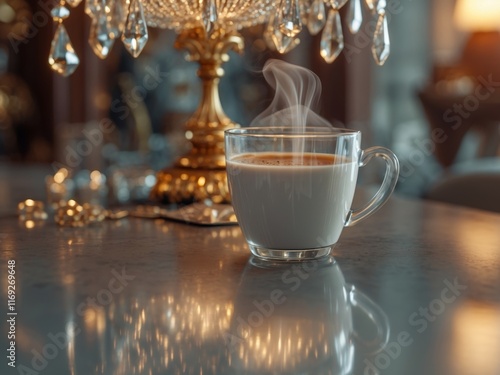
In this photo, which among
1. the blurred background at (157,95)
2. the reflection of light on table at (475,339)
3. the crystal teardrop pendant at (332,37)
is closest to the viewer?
the reflection of light on table at (475,339)

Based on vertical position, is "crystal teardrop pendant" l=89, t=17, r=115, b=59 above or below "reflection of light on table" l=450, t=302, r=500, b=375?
above

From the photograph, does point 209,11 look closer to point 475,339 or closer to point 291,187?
point 291,187

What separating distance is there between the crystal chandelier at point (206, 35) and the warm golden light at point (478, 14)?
2.37 m

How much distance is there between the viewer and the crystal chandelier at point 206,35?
737 millimetres

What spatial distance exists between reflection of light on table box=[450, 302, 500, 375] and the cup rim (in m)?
0.18

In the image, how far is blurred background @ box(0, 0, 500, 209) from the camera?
2832 mm

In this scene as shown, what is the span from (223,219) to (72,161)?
2.16 metres

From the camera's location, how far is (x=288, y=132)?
2.15ft

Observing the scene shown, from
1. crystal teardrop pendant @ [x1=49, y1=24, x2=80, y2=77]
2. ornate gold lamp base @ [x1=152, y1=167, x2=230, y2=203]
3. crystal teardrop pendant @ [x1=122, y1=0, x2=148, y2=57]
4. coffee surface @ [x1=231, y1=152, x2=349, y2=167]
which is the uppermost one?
crystal teardrop pendant @ [x1=122, y1=0, x2=148, y2=57]

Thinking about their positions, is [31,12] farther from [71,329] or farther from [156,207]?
[71,329]

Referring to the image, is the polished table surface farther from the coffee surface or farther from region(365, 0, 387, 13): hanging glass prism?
region(365, 0, 387, 13): hanging glass prism

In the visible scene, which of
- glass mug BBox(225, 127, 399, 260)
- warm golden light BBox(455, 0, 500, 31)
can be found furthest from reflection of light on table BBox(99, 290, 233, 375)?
warm golden light BBox(455, 0, 500, 31)

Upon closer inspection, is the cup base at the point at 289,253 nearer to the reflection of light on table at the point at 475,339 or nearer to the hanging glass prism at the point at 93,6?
the reflection of light on table at the point at 475,339

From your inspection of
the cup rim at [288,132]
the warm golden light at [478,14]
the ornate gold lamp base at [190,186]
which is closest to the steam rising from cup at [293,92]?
the cup rim at [288,132]
